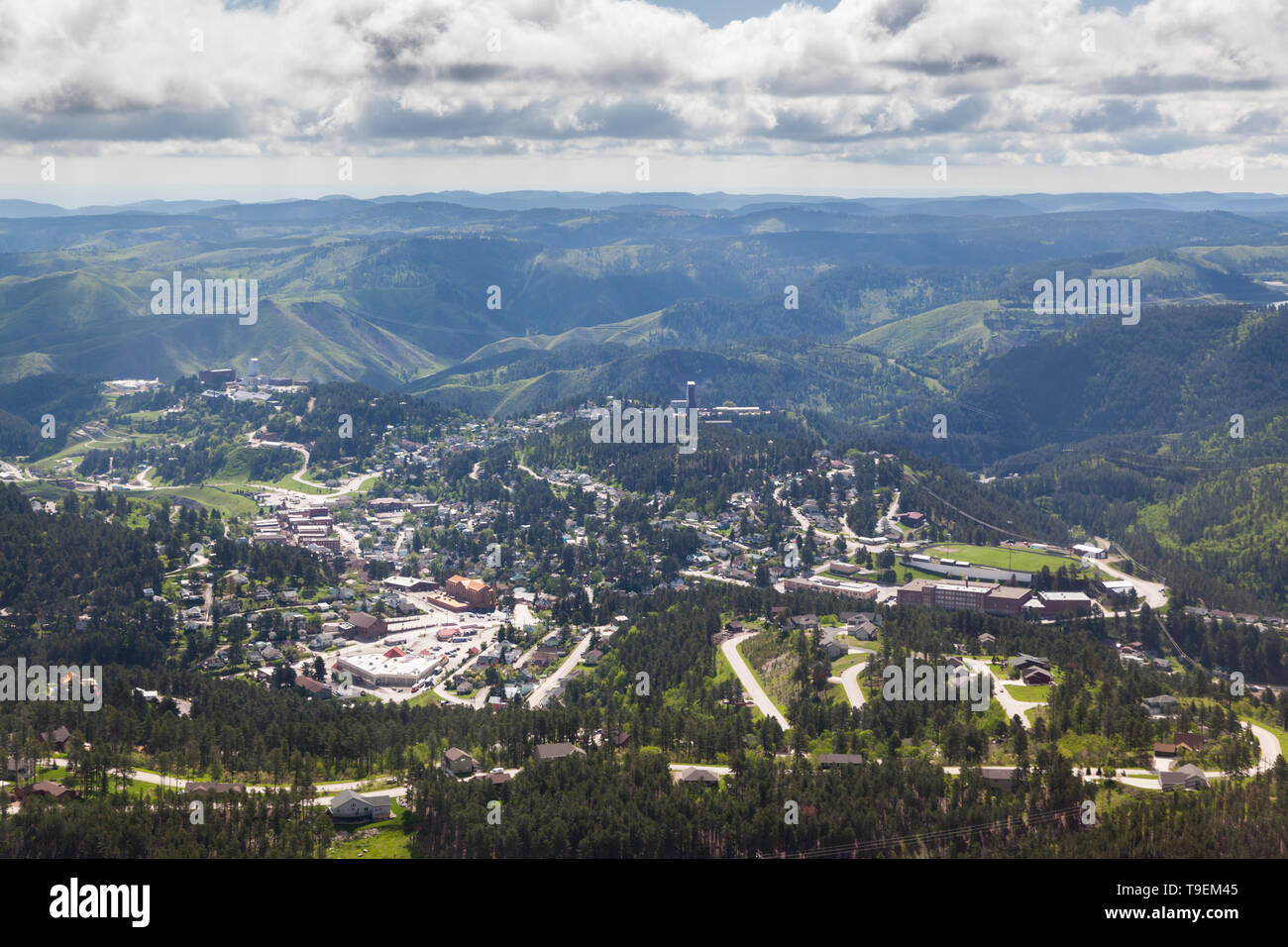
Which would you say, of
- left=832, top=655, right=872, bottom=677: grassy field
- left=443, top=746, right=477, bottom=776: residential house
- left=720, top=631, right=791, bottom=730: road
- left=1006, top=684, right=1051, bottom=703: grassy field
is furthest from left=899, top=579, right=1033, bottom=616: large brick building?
left=443, top=746, right=477, bottom=776: residential house

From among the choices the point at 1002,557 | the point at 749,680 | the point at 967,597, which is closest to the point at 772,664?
the point at 749,680

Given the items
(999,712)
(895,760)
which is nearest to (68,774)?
(895,760)

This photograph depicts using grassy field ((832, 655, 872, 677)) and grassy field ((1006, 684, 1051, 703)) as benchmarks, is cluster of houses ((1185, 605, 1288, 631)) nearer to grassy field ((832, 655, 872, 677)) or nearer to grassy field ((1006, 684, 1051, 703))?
grassy field ((1006, 684, 1051, 703))

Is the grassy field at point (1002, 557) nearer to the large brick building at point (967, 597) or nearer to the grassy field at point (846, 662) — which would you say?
the large brick building at point (967, 597)

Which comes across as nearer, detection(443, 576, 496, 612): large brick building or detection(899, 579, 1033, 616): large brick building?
detection(899, 579, 1033, 616): large brick building

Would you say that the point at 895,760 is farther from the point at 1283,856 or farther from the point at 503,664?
the point at 503,664

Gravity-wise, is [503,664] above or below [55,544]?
below

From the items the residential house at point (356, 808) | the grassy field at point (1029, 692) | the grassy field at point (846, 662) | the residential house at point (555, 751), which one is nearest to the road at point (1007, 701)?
the grassy field at point (1029, 692)
